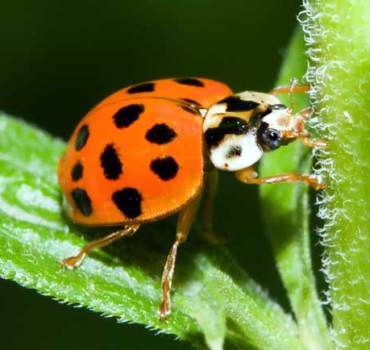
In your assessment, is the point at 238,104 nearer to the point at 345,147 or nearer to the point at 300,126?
the point at 300,126

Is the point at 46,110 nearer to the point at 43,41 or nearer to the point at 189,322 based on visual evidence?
the point at 43,41

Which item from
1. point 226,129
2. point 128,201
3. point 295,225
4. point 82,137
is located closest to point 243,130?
point 226,129

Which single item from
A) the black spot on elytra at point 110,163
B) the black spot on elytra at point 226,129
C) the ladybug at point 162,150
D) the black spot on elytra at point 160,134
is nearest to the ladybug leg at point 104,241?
the ladybug at point 162,150

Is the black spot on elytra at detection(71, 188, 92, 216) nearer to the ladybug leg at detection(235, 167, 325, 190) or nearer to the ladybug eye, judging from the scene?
the ladybug leg at detection(235, 167, 325, 190)

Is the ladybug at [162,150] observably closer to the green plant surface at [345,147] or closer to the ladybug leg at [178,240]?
the ladybug leg at [178,240]

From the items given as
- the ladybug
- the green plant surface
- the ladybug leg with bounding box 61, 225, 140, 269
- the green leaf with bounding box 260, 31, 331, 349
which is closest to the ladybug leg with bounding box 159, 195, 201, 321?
the ladybug

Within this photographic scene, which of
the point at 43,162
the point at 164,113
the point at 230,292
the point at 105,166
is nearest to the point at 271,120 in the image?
the point at 164,113
